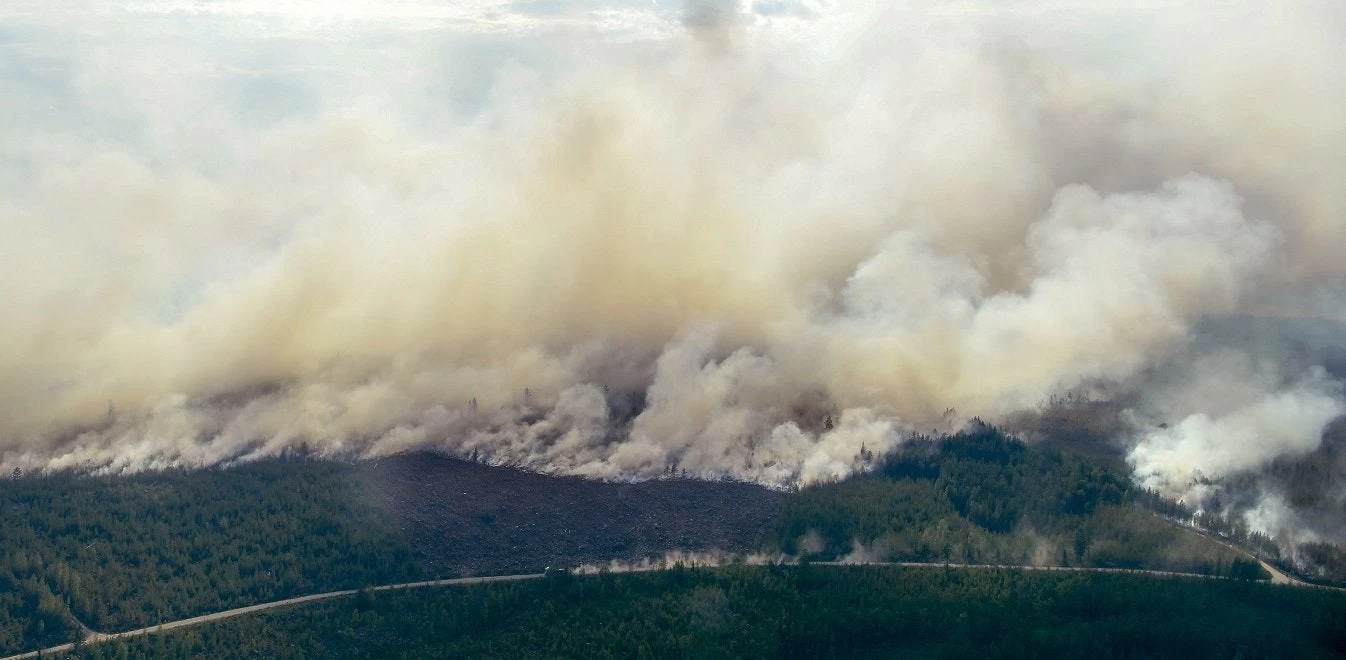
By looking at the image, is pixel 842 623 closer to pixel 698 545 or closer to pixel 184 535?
pixel 698 545

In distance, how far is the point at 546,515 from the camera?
75.5 metres

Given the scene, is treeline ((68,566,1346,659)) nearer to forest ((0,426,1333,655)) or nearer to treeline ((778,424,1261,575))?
forest ((0,426,1333,655))

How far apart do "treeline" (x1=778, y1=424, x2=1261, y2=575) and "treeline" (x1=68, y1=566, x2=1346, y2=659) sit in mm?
2551

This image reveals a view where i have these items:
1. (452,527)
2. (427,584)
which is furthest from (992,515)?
(427,584)

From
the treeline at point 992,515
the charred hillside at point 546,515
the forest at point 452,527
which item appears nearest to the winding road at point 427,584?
the forest at point 452,527

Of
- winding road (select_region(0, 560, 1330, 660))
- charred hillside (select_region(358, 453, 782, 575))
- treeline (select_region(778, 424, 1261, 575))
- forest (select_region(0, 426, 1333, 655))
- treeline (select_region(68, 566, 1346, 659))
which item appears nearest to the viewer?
treeline (select_region(68, 566, 1346, 659))

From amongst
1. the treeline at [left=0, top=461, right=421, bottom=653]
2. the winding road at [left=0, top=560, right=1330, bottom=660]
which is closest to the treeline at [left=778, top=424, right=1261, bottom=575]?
the winding road at [left=0, top=560, right=1330, bottom=660]

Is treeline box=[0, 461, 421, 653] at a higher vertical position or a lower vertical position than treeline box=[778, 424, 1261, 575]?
lower

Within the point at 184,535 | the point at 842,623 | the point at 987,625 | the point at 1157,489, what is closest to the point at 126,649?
the point at 184,535

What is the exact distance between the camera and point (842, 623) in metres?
63.5

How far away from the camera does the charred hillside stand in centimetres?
7225

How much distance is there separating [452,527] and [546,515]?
467 cm

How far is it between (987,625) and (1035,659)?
344 centimetres

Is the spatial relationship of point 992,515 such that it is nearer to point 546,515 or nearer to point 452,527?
point 546,515
